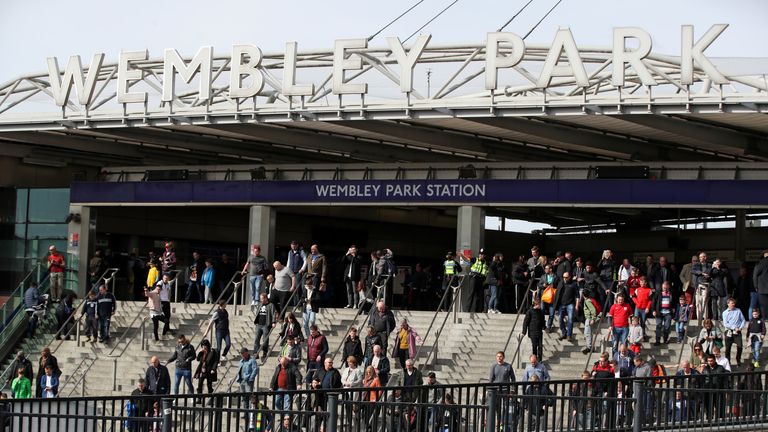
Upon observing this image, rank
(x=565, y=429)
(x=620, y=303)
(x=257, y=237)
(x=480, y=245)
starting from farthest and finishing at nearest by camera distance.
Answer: (x=257, y=237), (x=480, y=245), (x=620, y=303), (x=565, y=429)

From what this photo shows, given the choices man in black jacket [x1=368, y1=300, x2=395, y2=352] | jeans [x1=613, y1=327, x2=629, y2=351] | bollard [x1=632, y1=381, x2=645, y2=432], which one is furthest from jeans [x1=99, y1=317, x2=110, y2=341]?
bollard [x1=632, y1=381, x2=645, y2=432]

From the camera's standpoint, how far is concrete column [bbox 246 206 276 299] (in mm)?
34281

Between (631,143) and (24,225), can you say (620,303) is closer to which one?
(631,143)

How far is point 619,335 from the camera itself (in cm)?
2459

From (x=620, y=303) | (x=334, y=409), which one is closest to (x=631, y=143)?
(x=620, y=303)

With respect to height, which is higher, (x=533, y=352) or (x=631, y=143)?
(x=631, y=143)

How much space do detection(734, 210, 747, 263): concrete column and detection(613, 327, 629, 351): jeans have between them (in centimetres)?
1310

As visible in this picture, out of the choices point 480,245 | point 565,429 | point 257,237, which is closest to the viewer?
point 565,429

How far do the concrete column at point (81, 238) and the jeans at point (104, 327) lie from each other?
6.18 metres

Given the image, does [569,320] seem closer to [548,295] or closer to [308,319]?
[548,295]

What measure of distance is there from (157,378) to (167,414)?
11033mm

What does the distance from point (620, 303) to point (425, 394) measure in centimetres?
979

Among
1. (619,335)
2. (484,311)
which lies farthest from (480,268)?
(619,335)

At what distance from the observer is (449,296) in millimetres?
32344
